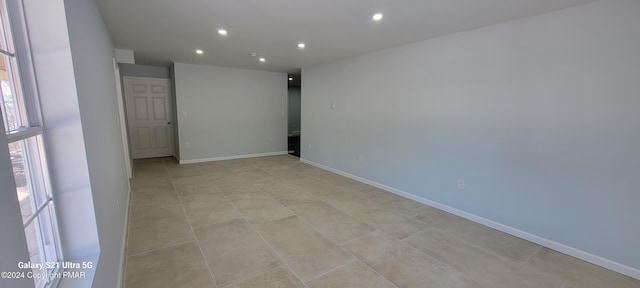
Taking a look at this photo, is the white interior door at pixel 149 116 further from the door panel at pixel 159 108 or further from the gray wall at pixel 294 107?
the gray wall at pixel 294 107

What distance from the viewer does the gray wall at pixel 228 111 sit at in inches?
224

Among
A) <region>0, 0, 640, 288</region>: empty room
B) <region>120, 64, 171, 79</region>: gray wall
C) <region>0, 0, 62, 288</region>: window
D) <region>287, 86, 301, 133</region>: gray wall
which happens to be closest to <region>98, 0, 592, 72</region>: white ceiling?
<region>0, 0, 640, 288</region>: empty room

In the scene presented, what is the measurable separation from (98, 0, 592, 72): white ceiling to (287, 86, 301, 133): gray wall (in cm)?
576

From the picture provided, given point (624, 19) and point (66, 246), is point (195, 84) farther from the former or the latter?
point (624, 19)

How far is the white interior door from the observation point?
594cm

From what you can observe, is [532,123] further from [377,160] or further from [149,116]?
[149,116]

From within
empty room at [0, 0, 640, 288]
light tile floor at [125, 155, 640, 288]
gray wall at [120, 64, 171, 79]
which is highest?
gray wall at [120, 64, 171, 79]

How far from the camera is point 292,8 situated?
2.38m

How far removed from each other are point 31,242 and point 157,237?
1.77 meters

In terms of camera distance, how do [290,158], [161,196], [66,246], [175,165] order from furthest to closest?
[290,158] < [175,165] < [161,196] < [66,246]

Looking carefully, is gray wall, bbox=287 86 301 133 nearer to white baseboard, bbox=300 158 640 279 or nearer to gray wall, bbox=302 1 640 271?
gray wall, bbox=302 1 640 271

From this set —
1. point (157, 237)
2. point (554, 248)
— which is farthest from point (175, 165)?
point (554, 248)

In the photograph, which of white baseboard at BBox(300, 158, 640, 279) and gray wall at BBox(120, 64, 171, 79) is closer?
white baseboard at BBox(300, 158, 640, 279)

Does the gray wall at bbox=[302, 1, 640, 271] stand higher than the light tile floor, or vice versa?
the gray wall at bbox=[302, 1, 640, 271]
